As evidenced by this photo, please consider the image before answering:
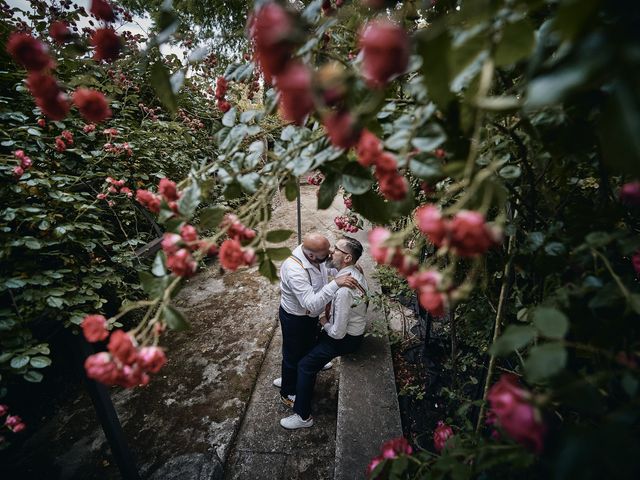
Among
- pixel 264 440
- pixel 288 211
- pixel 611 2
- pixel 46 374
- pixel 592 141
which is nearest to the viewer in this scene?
pixel 611 2

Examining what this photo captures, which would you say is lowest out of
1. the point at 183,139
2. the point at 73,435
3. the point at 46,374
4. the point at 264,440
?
the point at 264,440

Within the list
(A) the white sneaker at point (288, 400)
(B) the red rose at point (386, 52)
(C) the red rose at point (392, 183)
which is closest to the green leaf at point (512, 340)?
(C) the red rose at point (392, 183)

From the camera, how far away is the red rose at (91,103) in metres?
0.63

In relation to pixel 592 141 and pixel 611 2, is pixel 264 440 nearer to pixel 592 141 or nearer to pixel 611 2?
pixel 592 141

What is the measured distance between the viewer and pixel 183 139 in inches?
141

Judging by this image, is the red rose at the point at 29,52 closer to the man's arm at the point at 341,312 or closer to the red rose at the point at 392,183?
the red rose at the point at 392,183

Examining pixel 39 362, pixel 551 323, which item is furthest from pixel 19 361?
pixel 551 323

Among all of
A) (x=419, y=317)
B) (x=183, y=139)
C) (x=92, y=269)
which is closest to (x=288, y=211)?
(x=183, y=139)

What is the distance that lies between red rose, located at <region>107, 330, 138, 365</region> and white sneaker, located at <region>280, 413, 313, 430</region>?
85.3 inches

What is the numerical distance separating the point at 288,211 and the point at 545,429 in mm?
6303

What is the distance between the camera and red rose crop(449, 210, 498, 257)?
38 centimetres

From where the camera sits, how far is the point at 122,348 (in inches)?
21.1

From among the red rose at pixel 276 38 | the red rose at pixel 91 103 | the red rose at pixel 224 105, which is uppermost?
the red rose at pixel 224 105

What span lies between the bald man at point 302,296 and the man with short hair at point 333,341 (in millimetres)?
120
